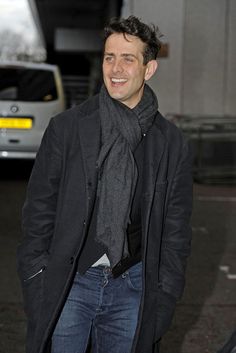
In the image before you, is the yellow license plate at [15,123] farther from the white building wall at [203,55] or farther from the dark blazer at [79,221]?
the dark blazer at [79,221]

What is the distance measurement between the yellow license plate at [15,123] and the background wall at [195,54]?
11.0ft

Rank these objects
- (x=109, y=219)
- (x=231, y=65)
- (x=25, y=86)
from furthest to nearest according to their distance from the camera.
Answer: (x=231, y=65)
(x=25, y=86)
(x=109, y=219)

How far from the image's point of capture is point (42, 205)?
9.43ft

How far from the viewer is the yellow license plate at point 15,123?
11320 millimetres

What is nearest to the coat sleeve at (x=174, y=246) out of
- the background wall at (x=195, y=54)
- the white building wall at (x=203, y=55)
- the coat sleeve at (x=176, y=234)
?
the coat sleeve at (x=176, y=234)

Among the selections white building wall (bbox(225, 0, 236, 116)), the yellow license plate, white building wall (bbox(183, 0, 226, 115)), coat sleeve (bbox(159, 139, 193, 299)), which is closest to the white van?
the yellow license plate

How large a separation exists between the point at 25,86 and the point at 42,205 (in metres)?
9.01

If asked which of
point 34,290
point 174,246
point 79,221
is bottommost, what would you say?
point 34,290

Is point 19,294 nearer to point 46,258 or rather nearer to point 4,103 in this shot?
point 46,258

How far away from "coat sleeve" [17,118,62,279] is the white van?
27.9 ft

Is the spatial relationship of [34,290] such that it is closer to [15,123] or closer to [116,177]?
[116,177]

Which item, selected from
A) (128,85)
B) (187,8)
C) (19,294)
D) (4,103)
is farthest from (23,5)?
(128,85)

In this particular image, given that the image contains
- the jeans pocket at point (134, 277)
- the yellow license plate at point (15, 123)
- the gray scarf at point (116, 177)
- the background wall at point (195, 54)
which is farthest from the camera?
the background wall at point (195, 54)

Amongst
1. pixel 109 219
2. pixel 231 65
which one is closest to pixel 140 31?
pixel 109 219
